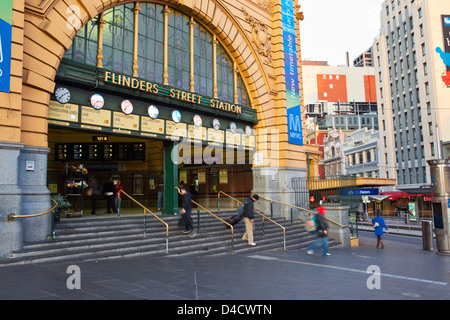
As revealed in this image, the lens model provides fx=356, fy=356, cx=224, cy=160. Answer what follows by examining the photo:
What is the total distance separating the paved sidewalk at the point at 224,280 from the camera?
6.48m

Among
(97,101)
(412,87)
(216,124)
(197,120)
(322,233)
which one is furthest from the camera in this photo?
(412,87)

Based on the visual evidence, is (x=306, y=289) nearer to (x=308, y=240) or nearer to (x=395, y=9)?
(x=308, y=240)

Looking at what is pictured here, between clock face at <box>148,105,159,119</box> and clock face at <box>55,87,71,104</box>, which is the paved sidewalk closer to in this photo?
clock face at <box>55,87,71,104</box>

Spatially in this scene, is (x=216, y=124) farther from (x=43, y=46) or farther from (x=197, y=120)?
(x=43, y=46)

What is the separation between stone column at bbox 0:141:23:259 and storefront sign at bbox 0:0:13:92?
1691 mm

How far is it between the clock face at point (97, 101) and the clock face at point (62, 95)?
2.92 ft

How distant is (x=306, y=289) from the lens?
23.7ft

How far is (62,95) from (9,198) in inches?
171

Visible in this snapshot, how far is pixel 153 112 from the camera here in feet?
49.6

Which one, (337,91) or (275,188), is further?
(337,91)

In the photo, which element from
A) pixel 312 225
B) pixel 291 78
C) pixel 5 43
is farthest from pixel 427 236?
pixel 5 43

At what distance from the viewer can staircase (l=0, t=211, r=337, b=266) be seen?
31.3ft

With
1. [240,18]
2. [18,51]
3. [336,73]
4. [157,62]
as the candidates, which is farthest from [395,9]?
[18,51]
